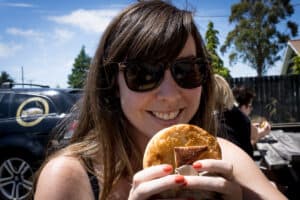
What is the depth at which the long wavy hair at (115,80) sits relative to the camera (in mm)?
1571

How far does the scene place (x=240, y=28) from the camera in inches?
1433

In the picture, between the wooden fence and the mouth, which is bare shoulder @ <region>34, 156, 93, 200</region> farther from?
the wooden fence

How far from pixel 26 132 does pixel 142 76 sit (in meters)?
5.60

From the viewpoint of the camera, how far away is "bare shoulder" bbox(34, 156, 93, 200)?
144cm

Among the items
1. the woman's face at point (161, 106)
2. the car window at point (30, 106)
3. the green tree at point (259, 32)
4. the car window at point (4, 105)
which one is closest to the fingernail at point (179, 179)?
the woman's face at point (161, 106)

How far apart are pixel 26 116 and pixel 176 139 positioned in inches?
233

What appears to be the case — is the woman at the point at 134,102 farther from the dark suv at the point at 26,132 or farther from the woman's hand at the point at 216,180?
the dark suv at the point at 26,132

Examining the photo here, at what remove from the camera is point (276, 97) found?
1705 centimetres

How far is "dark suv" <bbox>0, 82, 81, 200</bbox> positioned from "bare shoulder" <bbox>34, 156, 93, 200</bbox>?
5.15m

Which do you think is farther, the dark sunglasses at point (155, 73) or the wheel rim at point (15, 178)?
the wheel rim at point (15, 178)

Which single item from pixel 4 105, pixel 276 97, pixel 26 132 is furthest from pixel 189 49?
pixel 276 97

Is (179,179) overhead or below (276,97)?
overhead

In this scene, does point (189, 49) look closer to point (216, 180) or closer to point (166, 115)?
point (166, 115)

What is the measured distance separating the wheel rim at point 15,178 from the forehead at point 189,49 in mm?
5339
